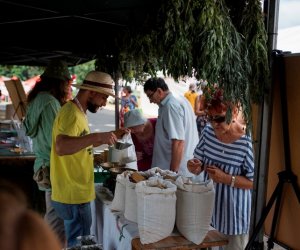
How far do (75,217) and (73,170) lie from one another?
1.28ft

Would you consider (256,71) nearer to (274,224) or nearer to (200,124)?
(274,224)

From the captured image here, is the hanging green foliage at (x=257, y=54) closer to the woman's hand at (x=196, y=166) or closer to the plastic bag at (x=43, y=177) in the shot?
the woman's hand at (x=196, y=166)

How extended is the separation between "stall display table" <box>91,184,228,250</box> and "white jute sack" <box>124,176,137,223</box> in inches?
2.0

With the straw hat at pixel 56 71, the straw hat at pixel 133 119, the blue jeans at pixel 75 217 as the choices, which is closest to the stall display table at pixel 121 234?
the blue jeans at pixel 75 217

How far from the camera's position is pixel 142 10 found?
2775 mm

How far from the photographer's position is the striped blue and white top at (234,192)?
235cm

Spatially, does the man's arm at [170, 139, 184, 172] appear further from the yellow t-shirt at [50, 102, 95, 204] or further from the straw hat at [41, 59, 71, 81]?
the straw hat at [41, 59, 71, 81]

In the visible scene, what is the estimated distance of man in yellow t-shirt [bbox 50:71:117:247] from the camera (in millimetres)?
2500

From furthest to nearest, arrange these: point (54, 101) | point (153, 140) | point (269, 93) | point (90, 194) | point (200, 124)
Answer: point (200, 124), point (153, 140), point (54, 101), point (90, 194), point (269, 93)

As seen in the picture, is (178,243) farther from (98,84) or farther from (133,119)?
(133,119)

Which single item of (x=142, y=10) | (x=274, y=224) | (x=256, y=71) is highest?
(x=142, y=10)

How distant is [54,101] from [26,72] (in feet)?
88.6

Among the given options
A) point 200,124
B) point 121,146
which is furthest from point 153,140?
point 200,124

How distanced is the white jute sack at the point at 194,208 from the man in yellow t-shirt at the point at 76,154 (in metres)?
0.79
